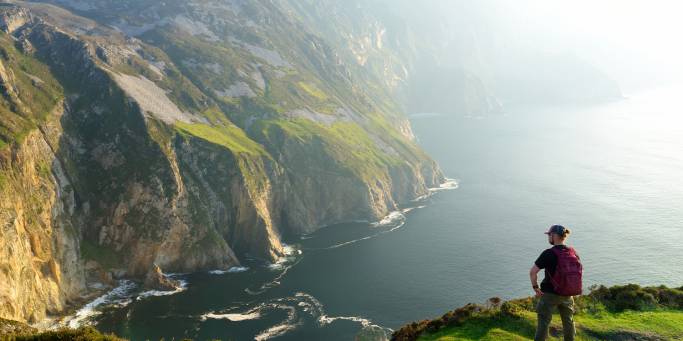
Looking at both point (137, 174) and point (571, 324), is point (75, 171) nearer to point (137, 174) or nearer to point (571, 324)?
point (137, 174)

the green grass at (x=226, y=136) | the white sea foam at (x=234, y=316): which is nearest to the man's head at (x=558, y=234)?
the white sea foam at (x=234, y=316)

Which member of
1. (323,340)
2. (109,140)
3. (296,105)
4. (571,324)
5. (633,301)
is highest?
(296,105)

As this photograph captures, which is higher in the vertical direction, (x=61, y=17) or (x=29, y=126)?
(x=61, y=17)

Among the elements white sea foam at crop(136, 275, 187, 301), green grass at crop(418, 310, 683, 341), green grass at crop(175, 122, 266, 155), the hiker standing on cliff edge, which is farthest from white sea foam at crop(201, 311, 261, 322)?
the hiker standing on cliff edge

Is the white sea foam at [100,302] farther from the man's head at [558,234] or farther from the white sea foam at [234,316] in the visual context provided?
the man's head at [558,234]

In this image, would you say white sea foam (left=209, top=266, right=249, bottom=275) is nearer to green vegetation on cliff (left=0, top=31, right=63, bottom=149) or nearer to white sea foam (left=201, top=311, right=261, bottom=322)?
white sea foam (left=201, top=311, right=261, bottom=322)

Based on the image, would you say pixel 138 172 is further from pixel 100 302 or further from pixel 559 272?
pixel 559 272

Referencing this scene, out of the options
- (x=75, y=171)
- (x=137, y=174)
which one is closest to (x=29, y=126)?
(x=75, y=171)

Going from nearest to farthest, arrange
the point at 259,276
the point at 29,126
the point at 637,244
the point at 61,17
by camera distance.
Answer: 1. the point at 29,126
2. the point at 259,276
3. the point at 637,244
4. the point at 61,17

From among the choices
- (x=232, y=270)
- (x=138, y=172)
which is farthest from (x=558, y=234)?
(x=138, y=172)
